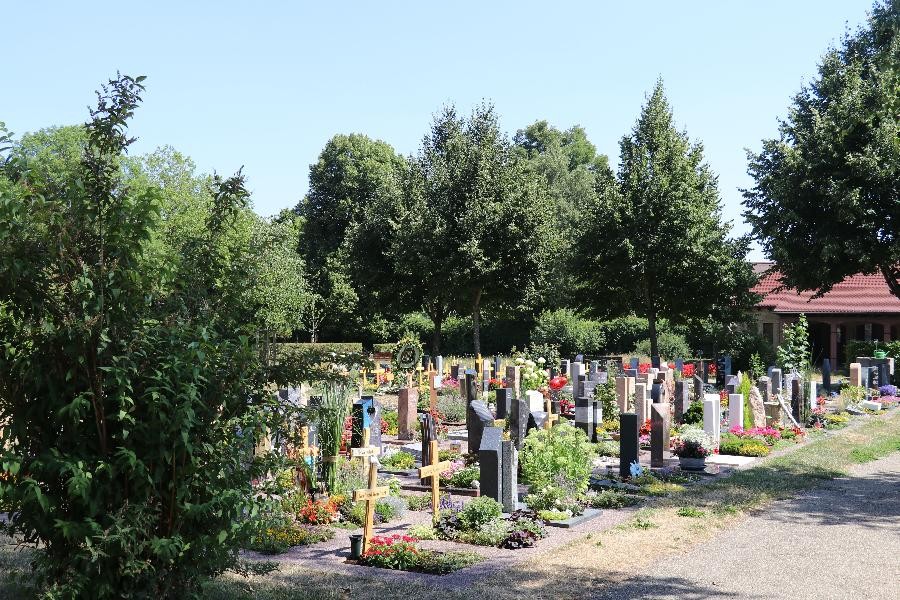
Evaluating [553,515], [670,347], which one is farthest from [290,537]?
[670,347]

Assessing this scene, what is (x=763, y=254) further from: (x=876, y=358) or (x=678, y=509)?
(x=678, y=509)

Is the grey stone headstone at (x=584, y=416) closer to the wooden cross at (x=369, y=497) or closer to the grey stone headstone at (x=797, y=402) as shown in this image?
the grey stone headstone at (x=797, y=402)

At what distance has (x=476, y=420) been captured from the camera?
1473 cm

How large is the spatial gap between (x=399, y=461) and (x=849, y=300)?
33335 millimetres

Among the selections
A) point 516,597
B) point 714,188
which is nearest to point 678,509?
point 516,597

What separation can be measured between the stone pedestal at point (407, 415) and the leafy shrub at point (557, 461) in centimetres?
671

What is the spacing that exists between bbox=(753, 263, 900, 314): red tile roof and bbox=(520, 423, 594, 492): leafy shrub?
1205 inches

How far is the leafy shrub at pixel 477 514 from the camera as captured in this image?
1036cm

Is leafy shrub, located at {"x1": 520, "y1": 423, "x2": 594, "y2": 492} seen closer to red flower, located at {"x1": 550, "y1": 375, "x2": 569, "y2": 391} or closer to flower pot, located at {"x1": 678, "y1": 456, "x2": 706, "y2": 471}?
flower pot, located at {"x1": 678, "y1": 456, "x2": 706, "y2": 471}

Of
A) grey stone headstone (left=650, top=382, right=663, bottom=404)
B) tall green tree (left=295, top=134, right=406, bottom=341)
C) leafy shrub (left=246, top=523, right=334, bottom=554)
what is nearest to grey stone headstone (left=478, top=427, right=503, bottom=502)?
leafy shrub (left=246, top=523, right=334, bottom=554)

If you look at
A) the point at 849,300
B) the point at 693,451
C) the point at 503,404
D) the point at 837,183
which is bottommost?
the point at 693,451

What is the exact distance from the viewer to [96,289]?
18.5 feet

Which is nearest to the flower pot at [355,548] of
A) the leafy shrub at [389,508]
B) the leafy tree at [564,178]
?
the leafy shrub at [389,508]

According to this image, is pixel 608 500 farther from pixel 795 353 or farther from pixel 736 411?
pixel 795 353
